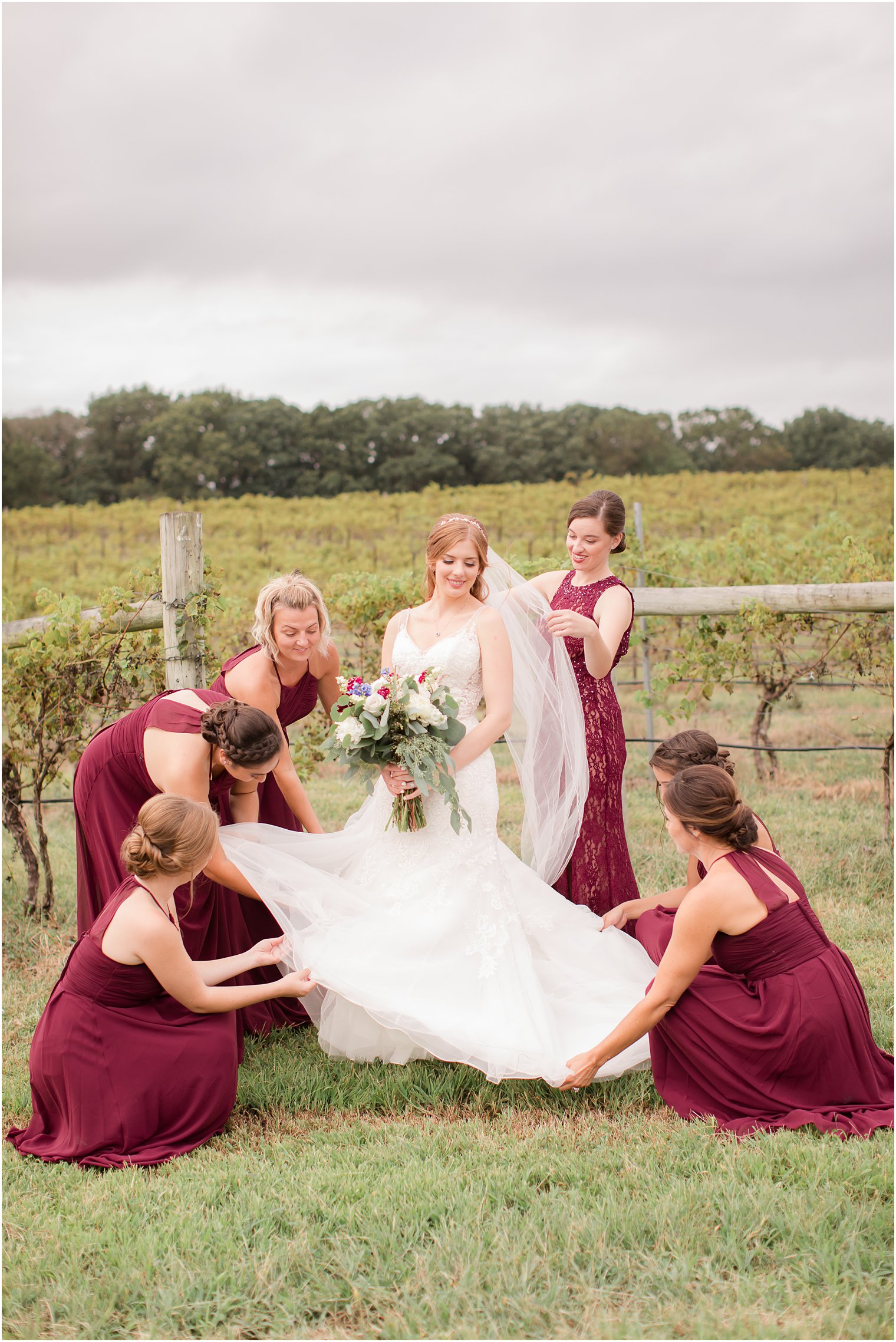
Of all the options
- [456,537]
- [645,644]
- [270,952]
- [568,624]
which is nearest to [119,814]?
[270,952]

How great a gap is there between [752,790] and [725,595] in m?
2.49

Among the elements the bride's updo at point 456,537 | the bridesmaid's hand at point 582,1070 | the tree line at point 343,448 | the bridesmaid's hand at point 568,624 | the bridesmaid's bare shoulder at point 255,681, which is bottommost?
the bridesmaid's hand at point 582,1070

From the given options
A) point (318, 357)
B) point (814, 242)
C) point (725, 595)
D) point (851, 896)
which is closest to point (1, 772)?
point (725, 595)

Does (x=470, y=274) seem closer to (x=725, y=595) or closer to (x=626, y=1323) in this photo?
(x=725, y=595)

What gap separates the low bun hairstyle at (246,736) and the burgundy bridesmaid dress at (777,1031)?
177cm

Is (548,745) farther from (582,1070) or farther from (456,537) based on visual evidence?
(582,1070)

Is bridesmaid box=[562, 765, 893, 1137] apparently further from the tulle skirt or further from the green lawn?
the tulle skirt

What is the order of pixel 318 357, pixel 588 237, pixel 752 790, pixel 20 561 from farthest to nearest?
pixel 318 357 < pixel 588 237 < pixel 20 561 < pixel 752 790

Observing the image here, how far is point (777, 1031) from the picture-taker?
3141 millimetres

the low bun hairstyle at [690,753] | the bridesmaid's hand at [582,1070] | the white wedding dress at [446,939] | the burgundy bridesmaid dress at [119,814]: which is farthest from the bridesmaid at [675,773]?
the burgundy bridesmaid dress at [119,814]

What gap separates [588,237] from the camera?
31.6 m

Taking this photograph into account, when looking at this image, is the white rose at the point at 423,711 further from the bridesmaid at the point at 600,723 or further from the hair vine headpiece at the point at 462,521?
the bridesmaid at the point at 600,723

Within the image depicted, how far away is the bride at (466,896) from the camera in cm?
351

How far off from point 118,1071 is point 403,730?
64.3 inches
